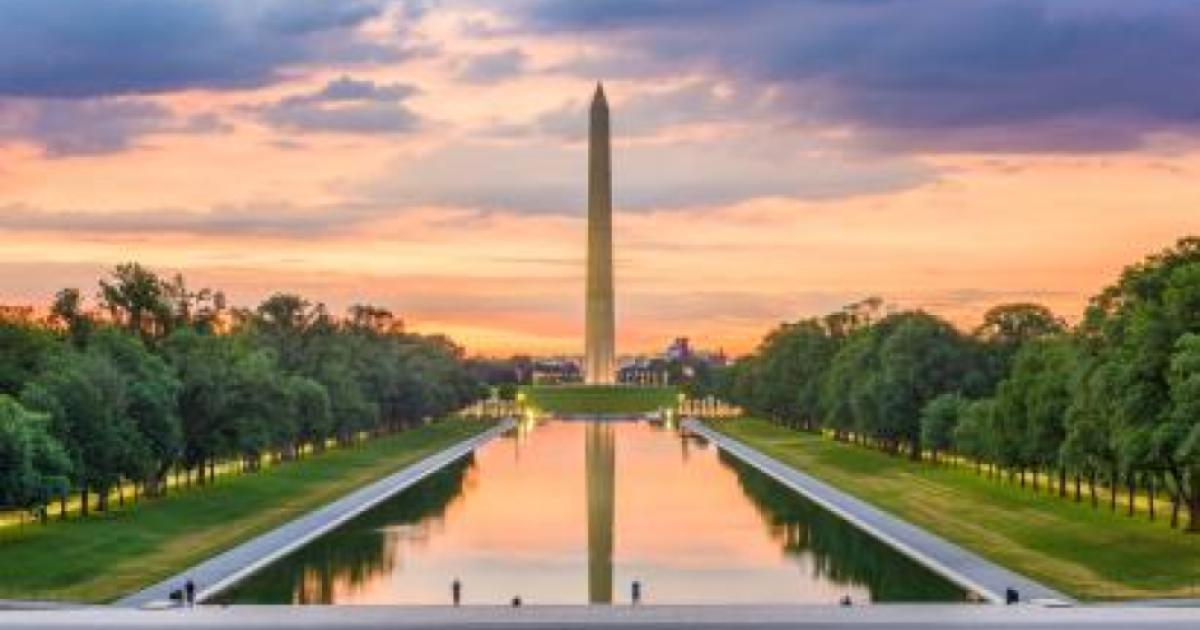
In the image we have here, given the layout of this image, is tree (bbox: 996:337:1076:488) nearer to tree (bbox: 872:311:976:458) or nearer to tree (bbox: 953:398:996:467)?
tree (bbox: 953:398:996:467)

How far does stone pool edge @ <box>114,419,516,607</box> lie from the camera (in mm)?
44625

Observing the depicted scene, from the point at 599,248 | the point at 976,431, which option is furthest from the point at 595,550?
the point at 599,248

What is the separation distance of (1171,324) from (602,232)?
11242 cm

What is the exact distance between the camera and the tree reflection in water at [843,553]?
45.4 metres

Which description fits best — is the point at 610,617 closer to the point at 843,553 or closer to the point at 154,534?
the point at 843,553

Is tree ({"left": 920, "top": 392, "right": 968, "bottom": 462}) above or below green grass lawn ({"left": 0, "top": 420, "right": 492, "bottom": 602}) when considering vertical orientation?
above

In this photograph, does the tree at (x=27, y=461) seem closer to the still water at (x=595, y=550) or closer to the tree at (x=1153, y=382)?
the still water at (x=595, y=550)

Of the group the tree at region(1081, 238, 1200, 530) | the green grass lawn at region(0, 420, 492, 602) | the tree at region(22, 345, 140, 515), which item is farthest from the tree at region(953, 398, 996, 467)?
the tree at region(22, 345, 140, 515)

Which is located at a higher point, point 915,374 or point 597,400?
point 915,374

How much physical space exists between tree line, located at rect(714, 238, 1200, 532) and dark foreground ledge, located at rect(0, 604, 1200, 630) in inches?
653

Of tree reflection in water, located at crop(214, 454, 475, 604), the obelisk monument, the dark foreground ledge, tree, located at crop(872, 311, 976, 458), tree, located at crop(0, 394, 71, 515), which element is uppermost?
the obelisk monument

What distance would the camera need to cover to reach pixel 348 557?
5281 centimetres

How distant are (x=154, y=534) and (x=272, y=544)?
5222 millimetres

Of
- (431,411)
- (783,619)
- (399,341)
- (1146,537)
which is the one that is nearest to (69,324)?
(1146,537)
